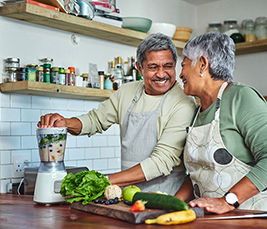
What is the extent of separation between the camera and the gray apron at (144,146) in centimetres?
202

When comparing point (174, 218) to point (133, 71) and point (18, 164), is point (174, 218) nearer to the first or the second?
point (18, 164)

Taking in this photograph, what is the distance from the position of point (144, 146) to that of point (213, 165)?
1.65 ft

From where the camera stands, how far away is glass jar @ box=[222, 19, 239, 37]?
3.77 metres

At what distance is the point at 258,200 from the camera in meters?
1.62

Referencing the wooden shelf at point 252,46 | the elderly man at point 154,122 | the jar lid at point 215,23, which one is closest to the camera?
the elderly man at point 154,122

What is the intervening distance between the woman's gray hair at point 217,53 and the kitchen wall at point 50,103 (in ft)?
4.58

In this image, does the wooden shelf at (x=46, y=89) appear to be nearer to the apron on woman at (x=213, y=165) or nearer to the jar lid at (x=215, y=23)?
the apron on woman at (x=213, y=165)

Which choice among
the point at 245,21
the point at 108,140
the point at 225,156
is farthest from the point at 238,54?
the point at 225,156

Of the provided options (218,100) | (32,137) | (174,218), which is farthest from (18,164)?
(174,218)

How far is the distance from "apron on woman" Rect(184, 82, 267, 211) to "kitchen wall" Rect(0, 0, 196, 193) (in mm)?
1331

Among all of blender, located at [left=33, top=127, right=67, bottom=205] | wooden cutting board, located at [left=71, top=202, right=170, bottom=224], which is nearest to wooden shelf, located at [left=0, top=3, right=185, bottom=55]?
blender, located at [left=33, top=127, right=67, bottom=205]

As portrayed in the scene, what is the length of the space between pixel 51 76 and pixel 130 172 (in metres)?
1.10

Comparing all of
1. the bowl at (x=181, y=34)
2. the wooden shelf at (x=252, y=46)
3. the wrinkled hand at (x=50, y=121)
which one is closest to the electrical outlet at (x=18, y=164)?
the wrinkled hand at (x=50, y=121)

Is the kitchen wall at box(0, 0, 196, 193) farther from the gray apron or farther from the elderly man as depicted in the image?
the gray apron
